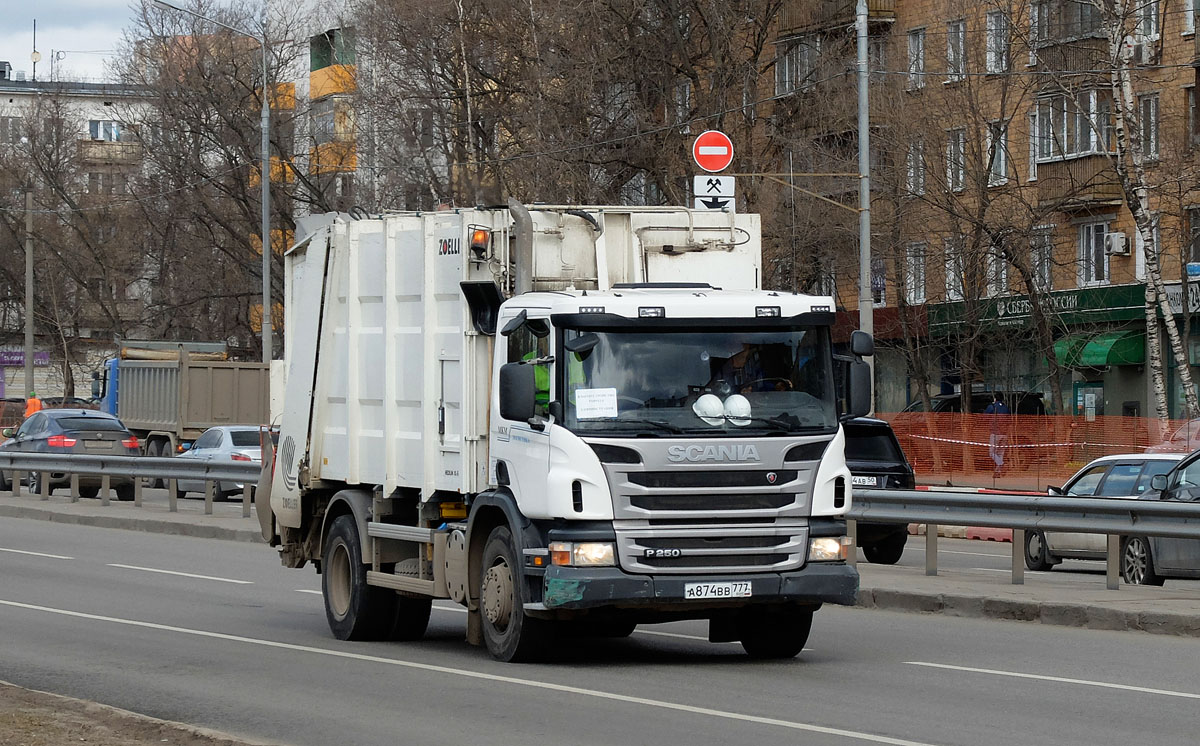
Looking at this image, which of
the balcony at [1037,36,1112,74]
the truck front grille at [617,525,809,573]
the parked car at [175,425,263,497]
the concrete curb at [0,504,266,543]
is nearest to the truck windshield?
the truck front grille at [617,525,809,573]

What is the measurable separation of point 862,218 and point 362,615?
819 inches

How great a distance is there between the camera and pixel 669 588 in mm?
11125

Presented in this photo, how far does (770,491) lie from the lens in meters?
11.3

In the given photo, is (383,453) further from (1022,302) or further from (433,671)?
(1022,302)

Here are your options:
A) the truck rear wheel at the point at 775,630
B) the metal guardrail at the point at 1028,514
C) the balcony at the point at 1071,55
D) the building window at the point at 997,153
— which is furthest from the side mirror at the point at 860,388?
A: the building window at the point at 997,153

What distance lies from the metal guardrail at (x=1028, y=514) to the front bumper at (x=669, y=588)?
19.4 ft

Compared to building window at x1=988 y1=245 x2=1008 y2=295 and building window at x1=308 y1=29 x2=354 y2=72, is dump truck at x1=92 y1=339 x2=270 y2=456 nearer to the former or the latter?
building window at x1=308 y1=29 x2=354 y2=72

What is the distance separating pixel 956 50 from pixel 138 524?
A: 21730 millimetres

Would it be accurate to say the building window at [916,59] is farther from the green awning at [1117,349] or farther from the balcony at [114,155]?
the balcony at [114,155]

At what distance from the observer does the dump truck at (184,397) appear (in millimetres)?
42375

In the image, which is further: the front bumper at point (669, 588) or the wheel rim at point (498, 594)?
the wheel rim at point (498, 594)

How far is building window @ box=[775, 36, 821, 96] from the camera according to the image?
137 ft

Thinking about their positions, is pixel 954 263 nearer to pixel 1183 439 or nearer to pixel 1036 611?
pixel 1183 439

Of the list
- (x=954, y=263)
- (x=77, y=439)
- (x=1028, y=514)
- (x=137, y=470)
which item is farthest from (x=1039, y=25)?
(x=1028, y=514)
